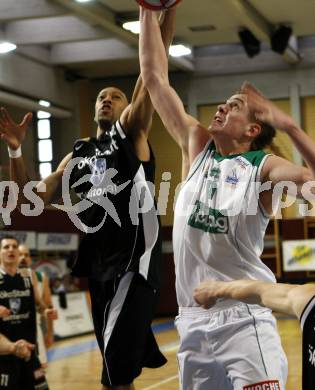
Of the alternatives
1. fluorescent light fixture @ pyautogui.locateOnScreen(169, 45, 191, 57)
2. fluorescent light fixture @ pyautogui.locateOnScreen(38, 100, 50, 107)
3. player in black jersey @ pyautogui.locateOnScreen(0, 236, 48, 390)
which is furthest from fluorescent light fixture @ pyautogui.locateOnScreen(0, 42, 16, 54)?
player in black jersey @ pyautogui.locateOnScreen(0, 236, 48, 390)

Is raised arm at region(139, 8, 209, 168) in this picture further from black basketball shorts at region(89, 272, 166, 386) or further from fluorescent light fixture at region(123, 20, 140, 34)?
fluorescent light fixture at region(123, 20, 140, 34)

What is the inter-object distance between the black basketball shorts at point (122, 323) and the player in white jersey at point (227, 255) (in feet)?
2.21

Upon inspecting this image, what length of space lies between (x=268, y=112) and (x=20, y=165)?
256 cm

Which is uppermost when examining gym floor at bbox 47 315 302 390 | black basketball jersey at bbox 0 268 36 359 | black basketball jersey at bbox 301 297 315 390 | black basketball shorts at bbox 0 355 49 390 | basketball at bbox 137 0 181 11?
basketball at bbox 137 0 181 11

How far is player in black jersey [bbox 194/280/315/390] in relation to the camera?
2.29 metres

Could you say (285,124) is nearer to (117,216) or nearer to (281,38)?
(117,216)

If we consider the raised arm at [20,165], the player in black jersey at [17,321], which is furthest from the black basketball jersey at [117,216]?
the player in black jersey at [17,321]

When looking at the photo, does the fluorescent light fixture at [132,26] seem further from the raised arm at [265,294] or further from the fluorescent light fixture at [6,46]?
the raised arm at [265,294]

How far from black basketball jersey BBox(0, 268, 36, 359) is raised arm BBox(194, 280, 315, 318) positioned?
6127 millimetres

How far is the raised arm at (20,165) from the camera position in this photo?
16.9 ft

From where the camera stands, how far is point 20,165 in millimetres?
5262

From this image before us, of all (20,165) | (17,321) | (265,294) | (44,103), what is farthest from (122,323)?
(44,103)

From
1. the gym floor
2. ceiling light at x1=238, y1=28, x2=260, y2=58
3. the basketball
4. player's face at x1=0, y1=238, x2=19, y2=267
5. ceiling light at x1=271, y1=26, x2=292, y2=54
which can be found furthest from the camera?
ceiling light at x1=238, y1=28, x2=260, y2=58

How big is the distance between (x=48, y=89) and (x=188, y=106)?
3.67m
